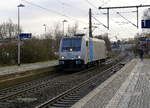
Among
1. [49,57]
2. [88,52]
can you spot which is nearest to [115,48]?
[49,57]

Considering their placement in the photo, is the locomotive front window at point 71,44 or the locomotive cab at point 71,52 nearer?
the locomotive cab at point 71,52

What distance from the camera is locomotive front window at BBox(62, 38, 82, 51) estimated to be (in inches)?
1155

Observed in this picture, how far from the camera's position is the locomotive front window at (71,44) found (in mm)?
29328

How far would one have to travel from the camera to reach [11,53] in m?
44.1

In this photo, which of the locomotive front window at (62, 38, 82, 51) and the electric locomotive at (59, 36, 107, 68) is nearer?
the electric locomotive at (59, 36, 107, 68)

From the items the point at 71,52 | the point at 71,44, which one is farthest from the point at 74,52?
the point at 71,44

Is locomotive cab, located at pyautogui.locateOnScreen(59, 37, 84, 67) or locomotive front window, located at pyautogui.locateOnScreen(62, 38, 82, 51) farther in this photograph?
locomotive front window, located at pyautogui.locateOnScreen(62, 38, 82, 51)

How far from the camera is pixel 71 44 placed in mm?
29672

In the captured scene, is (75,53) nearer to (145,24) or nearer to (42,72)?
(42,72)

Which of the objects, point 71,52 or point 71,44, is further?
point 71,44

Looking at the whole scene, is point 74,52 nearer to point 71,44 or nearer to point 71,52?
point 71,52

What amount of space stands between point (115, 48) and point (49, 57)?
258ft

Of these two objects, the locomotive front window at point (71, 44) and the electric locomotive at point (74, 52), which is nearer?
the electric locomotive at point (74, 52)

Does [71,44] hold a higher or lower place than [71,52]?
higher
